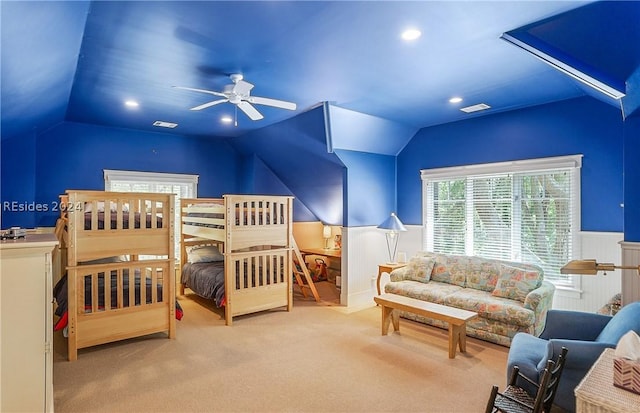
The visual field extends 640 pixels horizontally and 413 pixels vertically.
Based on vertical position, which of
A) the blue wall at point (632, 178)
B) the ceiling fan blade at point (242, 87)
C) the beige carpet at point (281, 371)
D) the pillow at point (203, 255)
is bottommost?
the beige carpet at point (281, 371)

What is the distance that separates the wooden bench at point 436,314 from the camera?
3457mm

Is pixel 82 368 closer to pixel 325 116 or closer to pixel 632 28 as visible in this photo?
pixel 325 116

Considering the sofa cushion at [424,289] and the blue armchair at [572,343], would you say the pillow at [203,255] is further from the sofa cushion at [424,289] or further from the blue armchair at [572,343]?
the blue armchair at [572,343]

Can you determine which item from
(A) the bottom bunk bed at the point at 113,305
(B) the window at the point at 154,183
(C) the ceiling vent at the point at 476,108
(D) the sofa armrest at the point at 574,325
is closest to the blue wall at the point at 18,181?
(B) the window at the point at 154,183

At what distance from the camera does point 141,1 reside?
2.23 metres

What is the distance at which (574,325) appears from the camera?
2760 millimetres

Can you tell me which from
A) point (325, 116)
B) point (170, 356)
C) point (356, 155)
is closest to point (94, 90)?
point (325, 116)

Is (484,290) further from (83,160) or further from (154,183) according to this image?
(83,160)

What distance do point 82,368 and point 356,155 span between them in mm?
4224

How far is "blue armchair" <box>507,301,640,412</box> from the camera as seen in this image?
2156mm

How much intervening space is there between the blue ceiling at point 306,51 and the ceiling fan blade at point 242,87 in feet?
0.42

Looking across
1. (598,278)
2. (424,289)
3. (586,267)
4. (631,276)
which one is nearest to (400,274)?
(424,289)

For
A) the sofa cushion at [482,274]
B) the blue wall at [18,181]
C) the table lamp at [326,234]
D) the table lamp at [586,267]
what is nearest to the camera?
the table lamp at [586,267]

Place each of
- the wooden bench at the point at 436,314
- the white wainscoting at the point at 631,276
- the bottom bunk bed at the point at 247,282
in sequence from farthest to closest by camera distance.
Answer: the bottom bunk bed at the point at 247,282 → the wooden bench at the point at 436,314 → the white wainscoting at the point at 631,276
